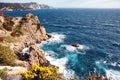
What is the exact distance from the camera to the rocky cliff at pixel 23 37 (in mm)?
46341

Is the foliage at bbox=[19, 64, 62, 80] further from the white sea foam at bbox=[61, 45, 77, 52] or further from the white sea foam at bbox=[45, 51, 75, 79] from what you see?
the white sea foam at bbox=[61, 45, 77, 52]

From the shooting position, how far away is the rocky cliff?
46.3m

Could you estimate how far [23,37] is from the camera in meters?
65.1

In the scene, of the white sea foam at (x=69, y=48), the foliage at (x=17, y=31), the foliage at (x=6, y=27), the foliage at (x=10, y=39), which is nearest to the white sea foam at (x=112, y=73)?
the white sea foam at (x=69, y=48)

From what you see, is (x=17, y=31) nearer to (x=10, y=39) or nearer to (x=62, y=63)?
(x=10, y=39)

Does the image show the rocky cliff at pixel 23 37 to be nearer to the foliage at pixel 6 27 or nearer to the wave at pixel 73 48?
the foliage at pixel 6 27

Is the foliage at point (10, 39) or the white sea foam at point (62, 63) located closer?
the white sea foam at point (62, 63)

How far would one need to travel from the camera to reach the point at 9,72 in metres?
24.8

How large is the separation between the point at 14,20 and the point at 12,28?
7.10 meters

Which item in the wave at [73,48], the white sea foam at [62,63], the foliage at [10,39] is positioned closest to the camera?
the white sea foam at [62,63]

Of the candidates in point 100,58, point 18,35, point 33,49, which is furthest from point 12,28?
point 100,58

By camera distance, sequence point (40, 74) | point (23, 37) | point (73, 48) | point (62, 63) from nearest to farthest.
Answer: point (40, 74), point (62, 63), point (23, 37), point (73, 48)

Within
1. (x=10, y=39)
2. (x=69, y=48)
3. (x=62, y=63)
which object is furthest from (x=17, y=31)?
(x=62, y=63)

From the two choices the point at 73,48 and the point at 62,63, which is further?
the point at 73,48
